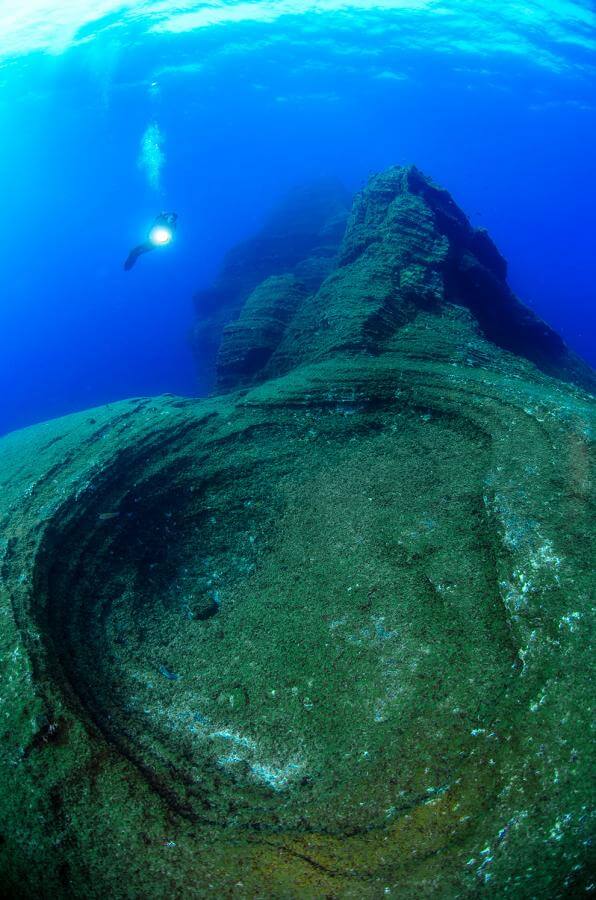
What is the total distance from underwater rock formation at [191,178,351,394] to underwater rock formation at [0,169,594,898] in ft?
42.3

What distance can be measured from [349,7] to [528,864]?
3799 cm

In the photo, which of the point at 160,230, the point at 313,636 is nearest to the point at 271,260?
the point at 160,230

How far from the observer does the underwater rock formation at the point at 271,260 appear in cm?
1930

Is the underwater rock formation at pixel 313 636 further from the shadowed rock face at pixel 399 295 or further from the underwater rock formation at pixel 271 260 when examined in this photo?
the underwater rock formation at pixel 271 260

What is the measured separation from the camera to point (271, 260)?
74.2ft

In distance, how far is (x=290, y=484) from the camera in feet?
16.3

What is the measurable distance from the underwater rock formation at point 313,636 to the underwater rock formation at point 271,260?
12908mm

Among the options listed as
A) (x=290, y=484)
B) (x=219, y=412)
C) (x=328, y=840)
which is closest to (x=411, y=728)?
(x=328, y=840)

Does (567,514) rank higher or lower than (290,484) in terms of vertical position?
lower

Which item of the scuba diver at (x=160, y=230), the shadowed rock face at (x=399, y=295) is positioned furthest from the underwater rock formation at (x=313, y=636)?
the scuba diver at (x=160, y=230)

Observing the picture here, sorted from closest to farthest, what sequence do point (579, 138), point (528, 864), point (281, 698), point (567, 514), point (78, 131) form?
1. point (528, 864)
2. point (281, 698)
3. point (567, 514)
4. point (78, 131)
5. point (579, 138)

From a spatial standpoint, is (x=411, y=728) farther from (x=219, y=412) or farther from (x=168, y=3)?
(x=168, y=3)

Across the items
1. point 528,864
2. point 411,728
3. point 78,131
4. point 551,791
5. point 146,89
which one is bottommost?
point 528,864

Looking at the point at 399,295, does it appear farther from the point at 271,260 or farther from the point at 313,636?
the point at 271,260
